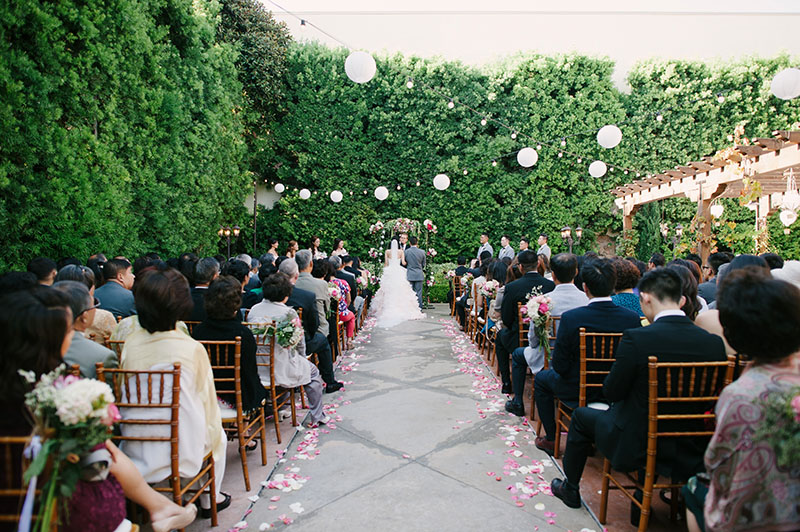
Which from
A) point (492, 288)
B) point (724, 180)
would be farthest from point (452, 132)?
point (492, 288)

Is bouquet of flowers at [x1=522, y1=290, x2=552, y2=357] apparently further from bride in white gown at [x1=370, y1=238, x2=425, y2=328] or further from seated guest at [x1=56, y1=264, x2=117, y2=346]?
bride in white gown at [x1=370, y1=238, x2=425, y2=328]

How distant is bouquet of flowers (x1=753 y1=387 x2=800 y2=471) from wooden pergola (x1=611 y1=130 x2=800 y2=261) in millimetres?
6509

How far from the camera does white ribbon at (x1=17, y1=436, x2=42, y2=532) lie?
1.52 m

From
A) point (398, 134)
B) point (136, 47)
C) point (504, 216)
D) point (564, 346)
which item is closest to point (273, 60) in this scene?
point (398, 134)

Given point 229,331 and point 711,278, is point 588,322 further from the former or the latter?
point 711,278

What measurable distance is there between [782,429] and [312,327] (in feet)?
12.1

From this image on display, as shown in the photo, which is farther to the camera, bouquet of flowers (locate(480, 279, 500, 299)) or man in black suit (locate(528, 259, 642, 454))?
bouquet of flowers (locate(480, 279, 500, 299))

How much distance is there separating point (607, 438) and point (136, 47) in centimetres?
738

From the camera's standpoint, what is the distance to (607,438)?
247cm

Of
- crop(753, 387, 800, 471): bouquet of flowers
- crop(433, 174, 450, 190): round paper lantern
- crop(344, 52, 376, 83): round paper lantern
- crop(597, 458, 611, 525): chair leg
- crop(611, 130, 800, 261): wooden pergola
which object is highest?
crop(344, 52, 376, 83): round paper lantern

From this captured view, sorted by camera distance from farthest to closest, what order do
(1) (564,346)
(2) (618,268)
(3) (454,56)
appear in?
(3) (454,56) → (2) (618,268) → (1) (564,346)

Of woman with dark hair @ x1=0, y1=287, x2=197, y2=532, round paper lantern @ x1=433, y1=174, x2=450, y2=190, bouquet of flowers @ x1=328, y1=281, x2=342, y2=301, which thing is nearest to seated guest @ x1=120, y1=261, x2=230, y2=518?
woman with dark hair @ x1=0, y1=287, x2=197, y2=532

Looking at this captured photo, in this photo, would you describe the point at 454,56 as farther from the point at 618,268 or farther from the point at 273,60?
the point at 618,268

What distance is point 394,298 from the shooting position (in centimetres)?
1067
